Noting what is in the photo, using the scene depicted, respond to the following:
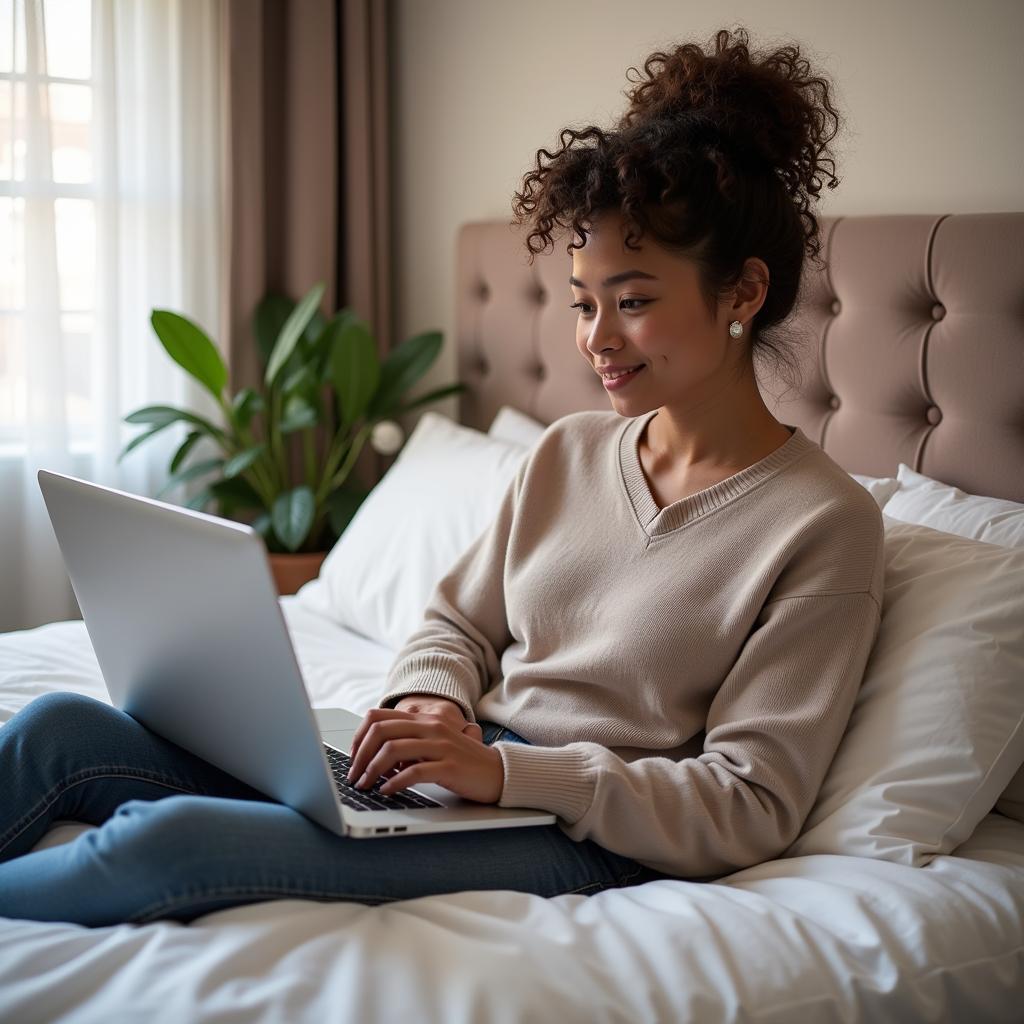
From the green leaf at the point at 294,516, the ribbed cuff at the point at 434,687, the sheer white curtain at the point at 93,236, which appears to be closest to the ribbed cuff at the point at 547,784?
the ribbed cuff at the point at 434,687

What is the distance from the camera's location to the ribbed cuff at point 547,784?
1.03 metres

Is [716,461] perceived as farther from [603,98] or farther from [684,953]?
[603,98]

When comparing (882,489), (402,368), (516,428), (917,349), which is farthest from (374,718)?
(402,368)

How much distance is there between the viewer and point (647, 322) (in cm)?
120

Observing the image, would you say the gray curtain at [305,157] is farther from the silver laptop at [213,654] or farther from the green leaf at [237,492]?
the silver laptop at [213,654]

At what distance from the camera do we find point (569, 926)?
0.94m

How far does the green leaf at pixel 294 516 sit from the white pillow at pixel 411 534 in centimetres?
26

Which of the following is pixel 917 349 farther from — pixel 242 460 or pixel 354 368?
pixel 242 460

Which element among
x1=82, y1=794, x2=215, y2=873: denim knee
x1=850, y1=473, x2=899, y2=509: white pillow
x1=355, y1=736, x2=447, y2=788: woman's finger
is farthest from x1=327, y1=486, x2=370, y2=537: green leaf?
x1=82, y1=794, x2=215, y2=873: denim knee

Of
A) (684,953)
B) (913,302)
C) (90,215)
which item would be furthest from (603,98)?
(684,953)

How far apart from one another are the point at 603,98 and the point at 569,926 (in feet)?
5.50

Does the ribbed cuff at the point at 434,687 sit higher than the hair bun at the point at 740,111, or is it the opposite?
the hair bun at the point at 740,111

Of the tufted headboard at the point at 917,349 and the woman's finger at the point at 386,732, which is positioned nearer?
the woman's finger at the point at 386,732

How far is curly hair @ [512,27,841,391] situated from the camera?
1.17m
